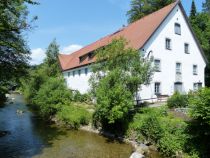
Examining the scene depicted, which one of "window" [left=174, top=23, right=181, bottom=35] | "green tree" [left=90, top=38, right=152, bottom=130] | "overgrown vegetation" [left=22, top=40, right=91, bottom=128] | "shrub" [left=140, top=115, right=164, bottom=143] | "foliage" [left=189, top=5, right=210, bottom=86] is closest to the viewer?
"shrub" [left=140, top=115, right=164, bottom=143]

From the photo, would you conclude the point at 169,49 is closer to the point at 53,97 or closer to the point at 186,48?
the point at 186,48

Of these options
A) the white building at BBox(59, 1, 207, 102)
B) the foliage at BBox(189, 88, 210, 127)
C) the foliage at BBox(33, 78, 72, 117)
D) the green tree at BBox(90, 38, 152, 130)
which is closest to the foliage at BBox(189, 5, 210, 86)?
the white building at BBox(59, 1, 207, 102)

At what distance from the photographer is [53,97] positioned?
87.2 feet

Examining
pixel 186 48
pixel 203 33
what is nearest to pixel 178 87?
pixel 186 48

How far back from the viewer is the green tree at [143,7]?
4413cm

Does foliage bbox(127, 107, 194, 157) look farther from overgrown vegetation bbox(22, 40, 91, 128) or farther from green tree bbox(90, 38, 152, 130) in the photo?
overgrown vegetation bbox(22, 40, 91, 128)

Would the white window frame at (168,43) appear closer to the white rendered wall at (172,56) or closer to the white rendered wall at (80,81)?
the white rendered wall at (172,56)

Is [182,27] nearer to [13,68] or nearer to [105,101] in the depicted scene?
[105,101]

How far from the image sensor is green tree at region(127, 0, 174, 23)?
145 ft

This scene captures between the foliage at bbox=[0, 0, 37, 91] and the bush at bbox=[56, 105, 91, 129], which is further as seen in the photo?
the bush at bbox=[56, 105, 91, 129]

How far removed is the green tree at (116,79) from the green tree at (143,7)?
26.7 metres

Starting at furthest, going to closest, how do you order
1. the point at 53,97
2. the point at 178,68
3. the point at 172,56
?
the point at 178,68 < the point at 172,56 < the point at 53,97

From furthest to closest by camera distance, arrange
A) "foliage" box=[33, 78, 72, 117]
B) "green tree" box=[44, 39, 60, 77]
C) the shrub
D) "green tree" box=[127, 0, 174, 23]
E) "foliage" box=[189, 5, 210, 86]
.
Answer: "green tree" box=[44, 39, 60, 77], "green tree" box=[127, 0, 174, 23], "foliage" box=[189, 5, 210, 86], "foliage" box=[33, 78, 72, 117], the shrub

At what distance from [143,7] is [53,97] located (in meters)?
27.3
